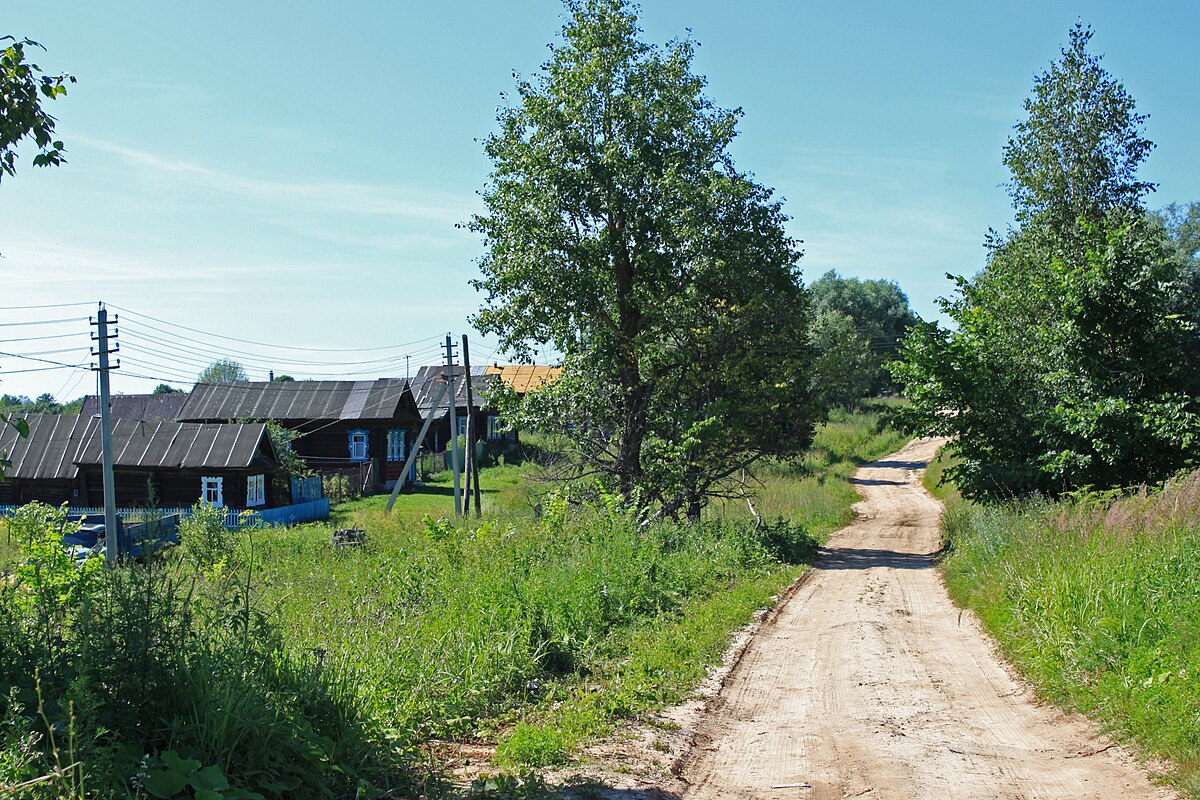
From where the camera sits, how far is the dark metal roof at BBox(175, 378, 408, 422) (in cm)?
4600

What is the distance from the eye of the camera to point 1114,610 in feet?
25.4

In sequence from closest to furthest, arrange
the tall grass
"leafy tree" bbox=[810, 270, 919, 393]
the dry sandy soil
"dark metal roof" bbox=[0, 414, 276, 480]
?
1. the dry sandy soil
2. the tall grass
3. "dark metal roof" bbox=[0, 414, 276, 480]
4. "leafy tree" bbox=[810, 270, 919, 393]

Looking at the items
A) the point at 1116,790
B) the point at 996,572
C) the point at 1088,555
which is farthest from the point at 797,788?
the point at 996,572

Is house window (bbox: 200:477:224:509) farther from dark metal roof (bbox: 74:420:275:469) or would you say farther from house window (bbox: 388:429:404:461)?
house window (bbox: 388:429:404:461)

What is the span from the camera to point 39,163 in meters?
5.26

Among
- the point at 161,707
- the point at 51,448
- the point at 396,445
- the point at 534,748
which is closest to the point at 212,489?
the point at 51,448

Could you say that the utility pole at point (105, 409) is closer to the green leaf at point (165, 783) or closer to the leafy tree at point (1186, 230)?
the green leaf at point (165, 783)

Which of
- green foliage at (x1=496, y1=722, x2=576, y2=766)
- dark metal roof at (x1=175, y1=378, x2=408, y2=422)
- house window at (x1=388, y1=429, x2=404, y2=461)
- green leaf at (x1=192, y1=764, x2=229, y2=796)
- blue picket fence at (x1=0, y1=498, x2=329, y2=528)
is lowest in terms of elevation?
blue picket fence at (x1=0, y1=498, x2=329, y2=528)

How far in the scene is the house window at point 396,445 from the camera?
47.6 metres

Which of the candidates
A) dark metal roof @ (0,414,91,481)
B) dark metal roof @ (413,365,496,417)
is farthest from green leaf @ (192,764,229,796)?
dark metal roof @ (413,365,496,417)

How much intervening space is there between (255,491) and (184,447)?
3.22 meters

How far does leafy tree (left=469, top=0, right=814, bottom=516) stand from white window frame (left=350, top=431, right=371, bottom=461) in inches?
1098

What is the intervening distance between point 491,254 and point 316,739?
53.3 ft

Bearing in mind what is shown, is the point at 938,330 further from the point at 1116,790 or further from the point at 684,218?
the point at 1116,790
